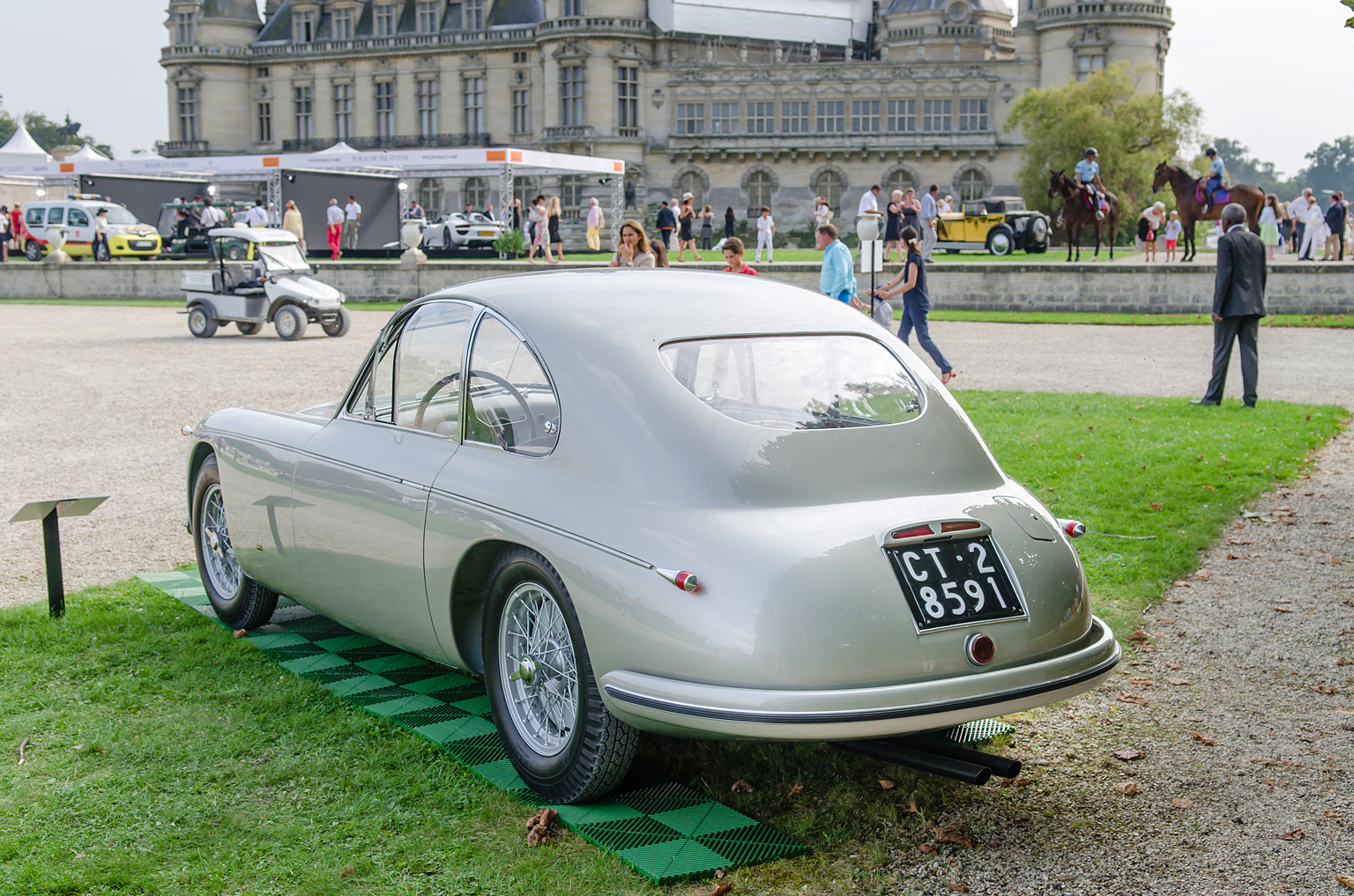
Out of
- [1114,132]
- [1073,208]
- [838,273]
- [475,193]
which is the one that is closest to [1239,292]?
[838,273]

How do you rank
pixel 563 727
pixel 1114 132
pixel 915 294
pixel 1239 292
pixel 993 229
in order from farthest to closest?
pixel 1114 132
pixel 993 229
pixel 915 294
pixel 1239 292
pixel 563 727

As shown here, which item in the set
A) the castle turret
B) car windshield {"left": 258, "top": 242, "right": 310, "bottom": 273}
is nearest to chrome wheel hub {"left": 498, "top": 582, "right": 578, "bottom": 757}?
car windshield {"left": 258, "top": 242, "right": 310, "bottom": 273}

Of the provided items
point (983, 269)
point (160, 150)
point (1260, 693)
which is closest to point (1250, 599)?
point (1260, 693)

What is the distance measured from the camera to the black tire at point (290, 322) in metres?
21.0

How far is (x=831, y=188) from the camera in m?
68.1

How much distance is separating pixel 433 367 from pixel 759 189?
6550 centimetres

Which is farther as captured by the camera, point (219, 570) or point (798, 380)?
Result: point (219, 570)

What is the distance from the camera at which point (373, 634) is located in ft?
15.6

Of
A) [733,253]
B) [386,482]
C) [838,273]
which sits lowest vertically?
[386,482]

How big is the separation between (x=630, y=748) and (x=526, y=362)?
1.33 metres

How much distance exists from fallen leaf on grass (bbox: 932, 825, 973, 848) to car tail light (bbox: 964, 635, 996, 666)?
1.94ft

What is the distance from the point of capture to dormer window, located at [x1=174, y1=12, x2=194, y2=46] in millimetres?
77375

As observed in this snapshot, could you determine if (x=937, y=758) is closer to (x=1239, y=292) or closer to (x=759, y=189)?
(x=1239, y=292)

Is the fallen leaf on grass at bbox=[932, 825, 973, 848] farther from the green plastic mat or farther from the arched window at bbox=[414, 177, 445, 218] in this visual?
the arched window at bbox=[414, 177, 445, 218]
